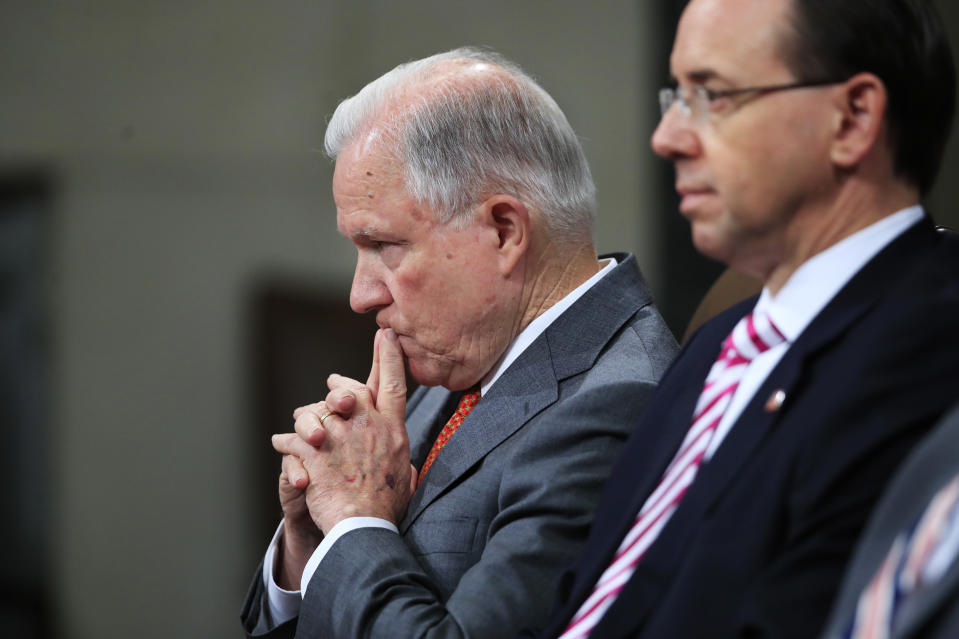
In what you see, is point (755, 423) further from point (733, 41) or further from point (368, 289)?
point (368, 289)

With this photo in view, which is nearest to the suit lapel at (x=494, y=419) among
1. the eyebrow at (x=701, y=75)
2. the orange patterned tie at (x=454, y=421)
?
the orange patterned tie at (x=454, y=421)

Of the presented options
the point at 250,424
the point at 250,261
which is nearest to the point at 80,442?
the point at 250,424

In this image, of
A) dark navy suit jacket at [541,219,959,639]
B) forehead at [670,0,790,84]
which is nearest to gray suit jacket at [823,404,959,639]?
dark navy suit jacket at [541,219,959,639]

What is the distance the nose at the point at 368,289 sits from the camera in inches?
76.3

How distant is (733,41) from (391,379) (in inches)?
36.9

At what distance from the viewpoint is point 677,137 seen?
1.27 m

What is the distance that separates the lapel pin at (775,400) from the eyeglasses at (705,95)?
1.02 ft

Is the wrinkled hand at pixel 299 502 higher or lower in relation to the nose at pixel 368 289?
lower

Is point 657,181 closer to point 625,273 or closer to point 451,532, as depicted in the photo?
point 625,273

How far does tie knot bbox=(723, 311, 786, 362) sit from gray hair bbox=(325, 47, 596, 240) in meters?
0.65

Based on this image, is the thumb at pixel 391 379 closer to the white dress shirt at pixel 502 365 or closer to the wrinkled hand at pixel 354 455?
the wrinkled hand at pixel 354 455

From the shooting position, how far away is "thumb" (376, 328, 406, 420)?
1.94 m

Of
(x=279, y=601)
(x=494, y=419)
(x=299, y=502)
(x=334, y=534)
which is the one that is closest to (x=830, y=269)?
(x=494, y=419)

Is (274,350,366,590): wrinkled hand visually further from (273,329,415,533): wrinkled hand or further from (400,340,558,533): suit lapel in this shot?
(400,340,558,533): suit lapel
